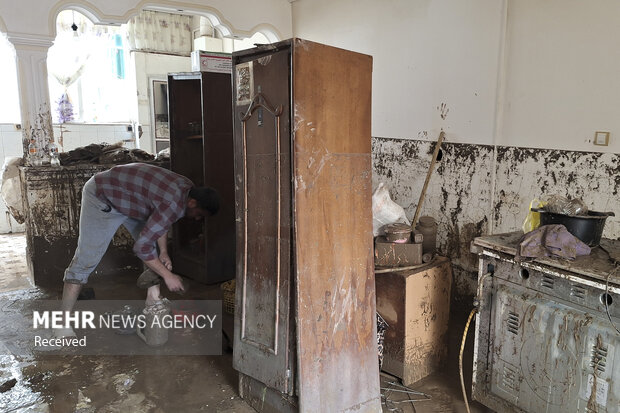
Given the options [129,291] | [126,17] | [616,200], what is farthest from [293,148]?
[126,17]

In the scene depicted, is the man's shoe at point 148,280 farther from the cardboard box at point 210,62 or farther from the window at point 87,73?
the window at point 87,73

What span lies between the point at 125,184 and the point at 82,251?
23.9 inches

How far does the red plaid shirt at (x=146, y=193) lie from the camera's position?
3.21m

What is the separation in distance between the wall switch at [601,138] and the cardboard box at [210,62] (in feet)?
10.5

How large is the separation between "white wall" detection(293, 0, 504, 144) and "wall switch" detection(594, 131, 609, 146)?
29.8 inches

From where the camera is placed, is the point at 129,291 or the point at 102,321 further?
the point at 129,291

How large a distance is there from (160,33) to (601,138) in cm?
691

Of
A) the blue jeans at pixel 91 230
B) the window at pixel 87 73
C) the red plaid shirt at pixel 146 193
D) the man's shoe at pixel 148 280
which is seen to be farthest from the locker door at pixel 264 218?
the window at pixel 87 73

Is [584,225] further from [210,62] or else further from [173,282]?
[210,62]

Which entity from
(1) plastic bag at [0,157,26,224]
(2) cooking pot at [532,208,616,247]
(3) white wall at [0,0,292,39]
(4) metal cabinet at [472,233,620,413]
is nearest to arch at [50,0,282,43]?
(3) white wall at [0,0,292,39]

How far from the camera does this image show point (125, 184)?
339 centimetres

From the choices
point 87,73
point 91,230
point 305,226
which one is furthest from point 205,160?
point 87,73

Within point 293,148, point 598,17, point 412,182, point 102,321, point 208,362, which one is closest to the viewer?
point 293,148

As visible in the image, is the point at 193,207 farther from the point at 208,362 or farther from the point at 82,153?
the point at 82,153
